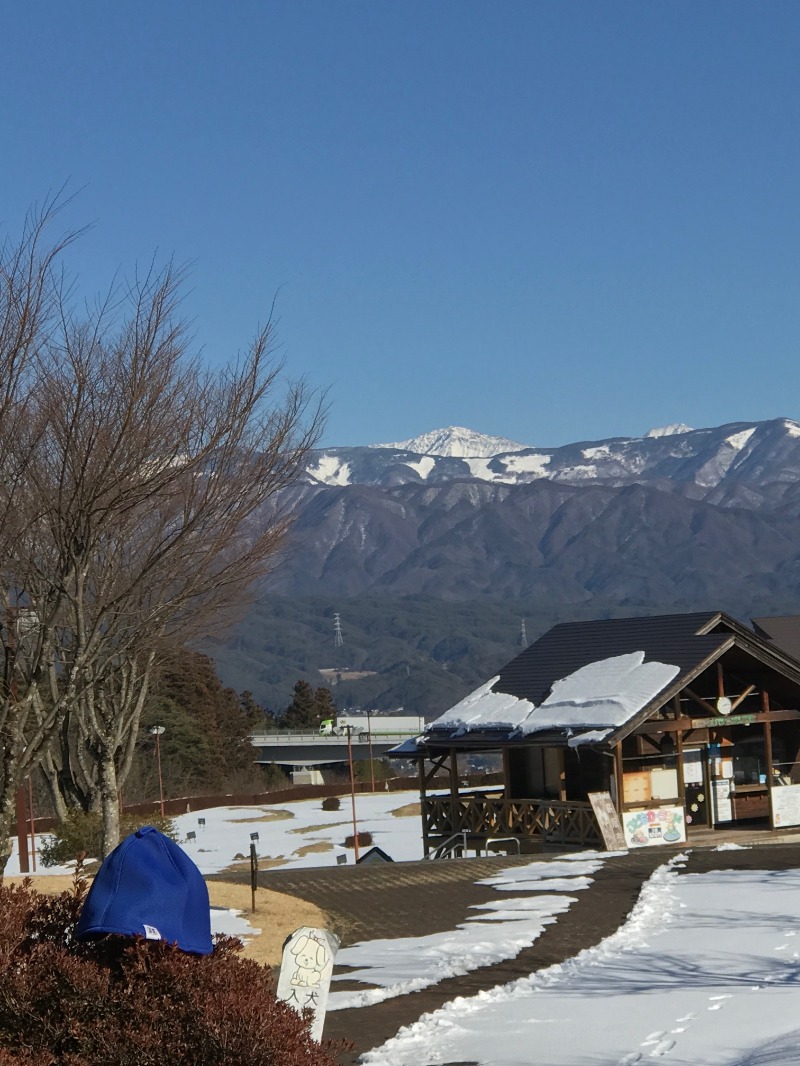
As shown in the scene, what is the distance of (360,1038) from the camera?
1059 centimetres

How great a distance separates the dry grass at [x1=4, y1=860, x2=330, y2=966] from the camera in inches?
595

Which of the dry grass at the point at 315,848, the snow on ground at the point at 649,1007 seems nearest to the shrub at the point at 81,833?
the snow on ground at the point at 649,1007

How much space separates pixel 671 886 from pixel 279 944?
234 inches

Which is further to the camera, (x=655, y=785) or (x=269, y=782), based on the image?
(x=269, y=782)

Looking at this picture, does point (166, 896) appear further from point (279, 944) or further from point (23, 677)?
point (23, 677)

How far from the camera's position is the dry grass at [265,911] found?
15.1 meters

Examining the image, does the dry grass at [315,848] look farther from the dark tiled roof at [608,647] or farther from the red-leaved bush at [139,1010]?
the red-leaved bush at [139,1010]

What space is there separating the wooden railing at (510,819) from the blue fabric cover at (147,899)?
62.0 ft

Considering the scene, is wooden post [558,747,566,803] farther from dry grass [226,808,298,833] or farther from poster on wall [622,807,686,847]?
dry grass [226,808,298,833]

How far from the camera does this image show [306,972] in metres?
8.55

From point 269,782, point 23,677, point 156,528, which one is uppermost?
point 156,528

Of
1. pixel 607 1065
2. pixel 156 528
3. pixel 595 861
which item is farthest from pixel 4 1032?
pixel 595 861

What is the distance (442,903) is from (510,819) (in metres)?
9.86

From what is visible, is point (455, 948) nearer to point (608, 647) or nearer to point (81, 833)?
point (81, 833)
